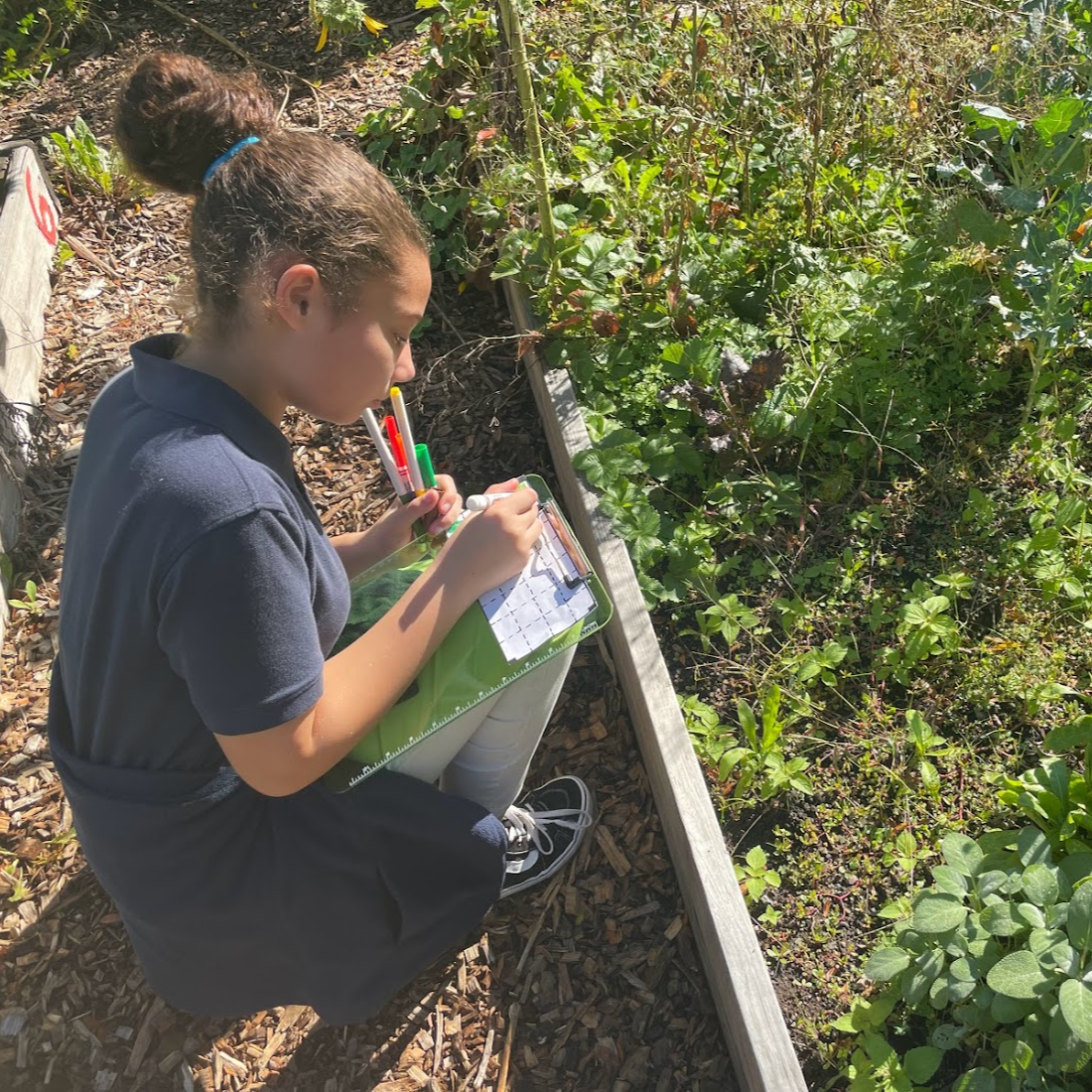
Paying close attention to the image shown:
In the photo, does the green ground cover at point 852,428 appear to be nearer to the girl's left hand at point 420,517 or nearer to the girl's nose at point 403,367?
the girl's left hand at point 420,517

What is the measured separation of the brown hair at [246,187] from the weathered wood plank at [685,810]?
1.12 meters

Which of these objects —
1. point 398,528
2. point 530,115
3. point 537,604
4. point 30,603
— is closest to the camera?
point 537,604

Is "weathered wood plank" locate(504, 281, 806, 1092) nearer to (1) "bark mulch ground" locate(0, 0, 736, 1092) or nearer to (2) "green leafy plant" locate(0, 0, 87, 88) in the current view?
(1) "bark mulch ground" locate(0, 0, 736, 1092)

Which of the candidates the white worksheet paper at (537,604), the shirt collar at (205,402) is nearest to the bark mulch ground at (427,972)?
the shirt collar at (205,402)

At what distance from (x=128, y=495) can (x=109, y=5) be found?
4.23 metres

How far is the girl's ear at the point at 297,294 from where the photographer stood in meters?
1.48

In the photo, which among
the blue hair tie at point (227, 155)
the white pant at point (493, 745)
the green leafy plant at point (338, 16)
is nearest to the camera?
the blue hair tie at point (227, 155)

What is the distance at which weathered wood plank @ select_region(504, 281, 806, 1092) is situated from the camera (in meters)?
1.92

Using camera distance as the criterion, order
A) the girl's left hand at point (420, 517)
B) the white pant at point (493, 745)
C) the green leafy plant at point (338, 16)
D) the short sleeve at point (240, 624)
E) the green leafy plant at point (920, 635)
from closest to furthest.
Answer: the short sleeve at point (240, 624) < the white pant at point (493, 745) < the girl's left hand at point (420, 517) < the green leafy plant at point (920, 635) < the green leafy plant at point (338, 16)

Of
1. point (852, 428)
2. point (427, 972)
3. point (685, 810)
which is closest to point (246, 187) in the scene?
point (685, 810)

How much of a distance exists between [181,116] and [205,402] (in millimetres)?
476

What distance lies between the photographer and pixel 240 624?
1.38 meters

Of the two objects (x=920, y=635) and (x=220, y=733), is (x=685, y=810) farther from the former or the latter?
(x=220, y=733)

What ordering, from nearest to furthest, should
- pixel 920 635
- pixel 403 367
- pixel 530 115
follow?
pixel 403 367
pixel 920 635
pixel 530 115
